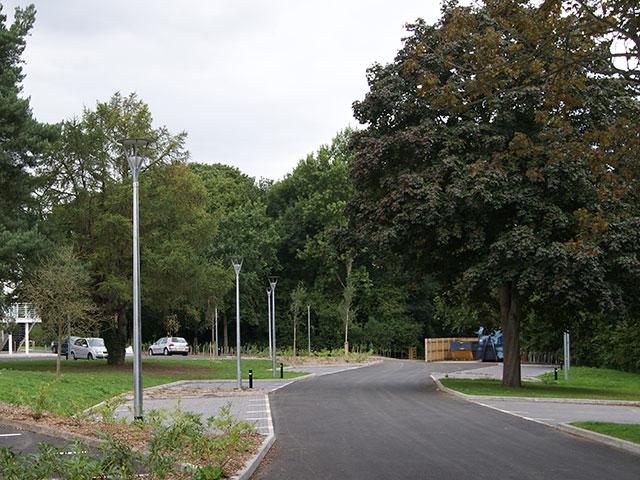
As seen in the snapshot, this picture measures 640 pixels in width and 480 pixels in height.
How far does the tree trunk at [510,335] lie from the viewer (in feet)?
84.5

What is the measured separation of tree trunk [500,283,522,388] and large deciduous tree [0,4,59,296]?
1873cm

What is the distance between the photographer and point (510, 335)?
1033 inches

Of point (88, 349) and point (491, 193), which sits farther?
point (88, 349)

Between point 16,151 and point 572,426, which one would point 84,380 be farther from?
Answer: point 572,426

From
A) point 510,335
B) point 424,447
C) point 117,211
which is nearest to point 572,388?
point 510,335

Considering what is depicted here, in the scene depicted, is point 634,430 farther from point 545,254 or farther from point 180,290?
point 180,290

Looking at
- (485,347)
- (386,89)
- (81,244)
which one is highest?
(386,89)

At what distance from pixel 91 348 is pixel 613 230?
38476 millimetres

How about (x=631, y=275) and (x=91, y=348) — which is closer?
(x=631, y=275)

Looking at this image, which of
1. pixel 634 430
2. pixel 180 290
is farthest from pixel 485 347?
pixel 634 430

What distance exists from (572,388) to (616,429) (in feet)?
43.6

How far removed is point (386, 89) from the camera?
25344mm

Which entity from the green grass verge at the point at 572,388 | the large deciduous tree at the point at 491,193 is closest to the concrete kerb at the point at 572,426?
the green grass verge at the point at 572,388

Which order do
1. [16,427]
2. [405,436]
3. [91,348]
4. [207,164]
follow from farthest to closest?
[207,164]
[91,348]
[405,436]
[16,427]
